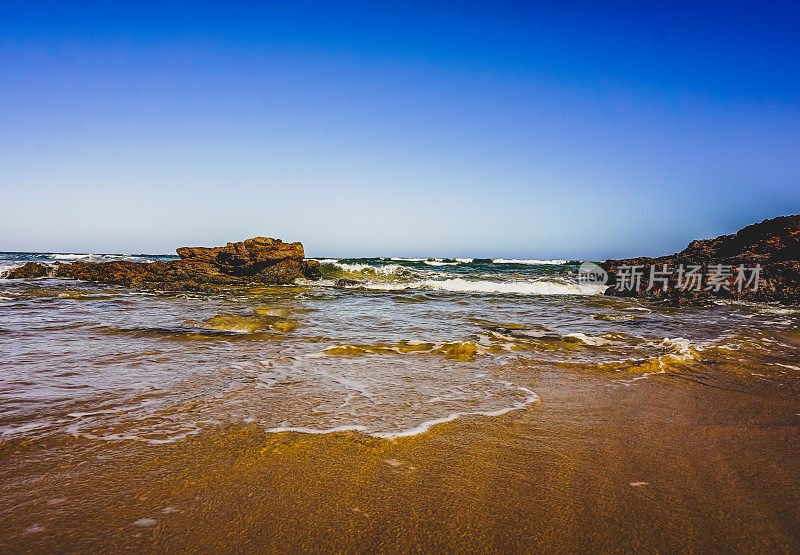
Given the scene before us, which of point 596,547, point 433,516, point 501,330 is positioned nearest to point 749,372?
point 501,330

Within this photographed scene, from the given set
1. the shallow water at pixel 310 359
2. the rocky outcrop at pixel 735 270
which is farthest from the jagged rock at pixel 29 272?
the rocky outcrop at pixel 735 270

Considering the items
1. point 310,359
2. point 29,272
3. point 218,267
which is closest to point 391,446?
point 310,359

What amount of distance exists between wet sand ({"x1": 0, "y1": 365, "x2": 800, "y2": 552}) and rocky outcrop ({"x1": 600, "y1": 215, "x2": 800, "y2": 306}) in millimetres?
10300

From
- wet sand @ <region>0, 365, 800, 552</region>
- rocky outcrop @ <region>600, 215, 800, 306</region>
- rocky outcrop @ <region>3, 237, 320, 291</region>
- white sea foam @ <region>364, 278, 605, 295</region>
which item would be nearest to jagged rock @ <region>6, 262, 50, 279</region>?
rocky outcrop @ <region>3, 237, 320, 291</region>

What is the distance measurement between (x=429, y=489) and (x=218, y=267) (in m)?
16.2

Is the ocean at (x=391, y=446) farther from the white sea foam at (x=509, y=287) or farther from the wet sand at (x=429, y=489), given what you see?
the white sea foam at (x=509, y=287)

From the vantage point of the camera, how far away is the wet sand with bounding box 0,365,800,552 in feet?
4.62

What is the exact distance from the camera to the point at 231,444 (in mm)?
2086

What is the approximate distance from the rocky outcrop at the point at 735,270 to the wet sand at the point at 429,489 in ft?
33.8

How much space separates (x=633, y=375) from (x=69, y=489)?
384cm

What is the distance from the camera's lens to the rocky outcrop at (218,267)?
1502 cm

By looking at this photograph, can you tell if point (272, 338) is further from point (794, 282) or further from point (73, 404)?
point (794, 282)

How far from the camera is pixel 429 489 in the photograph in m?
1.73

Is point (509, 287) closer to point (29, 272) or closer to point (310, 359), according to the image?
point (310, 359)
